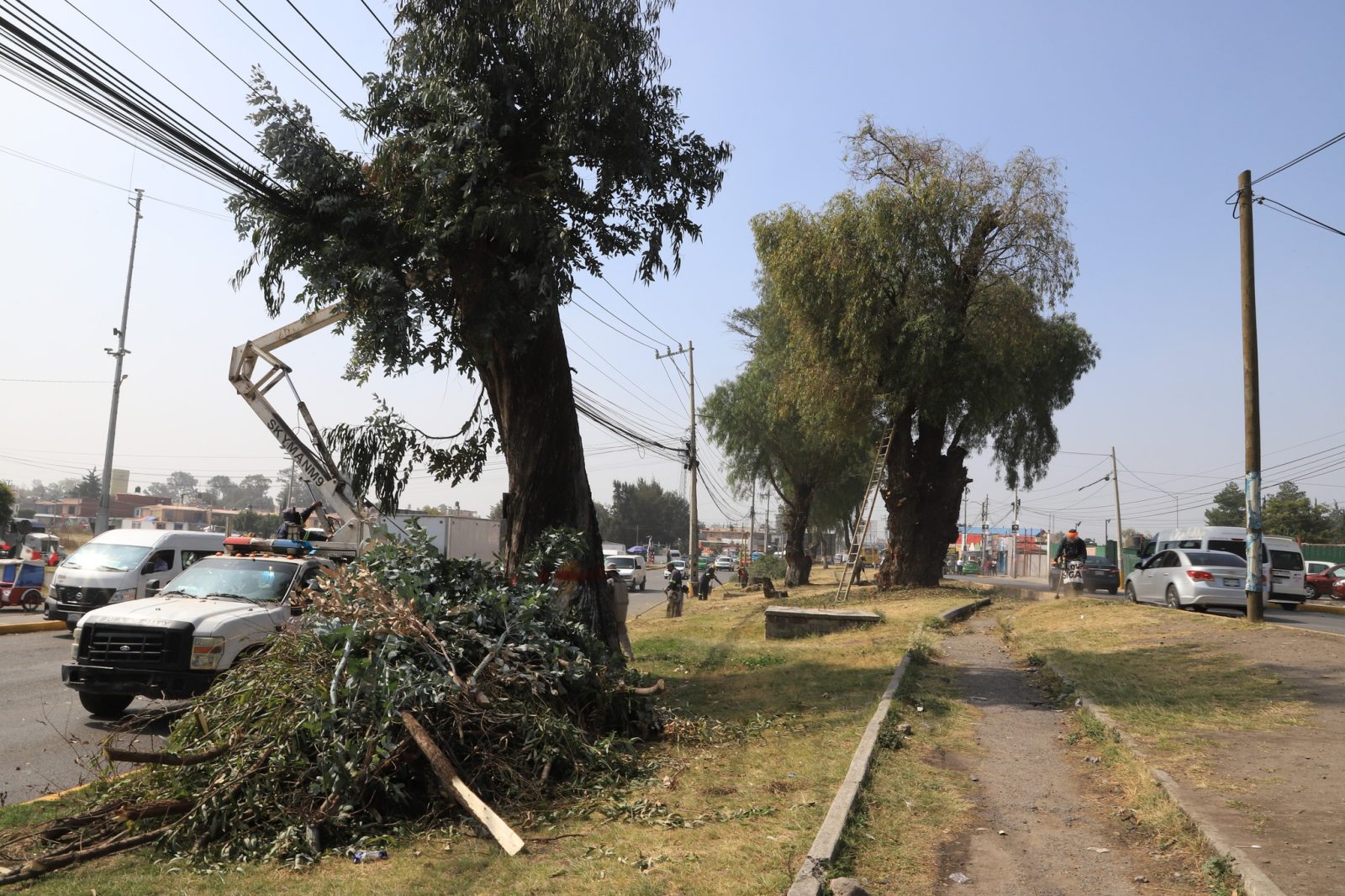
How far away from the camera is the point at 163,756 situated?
596cm

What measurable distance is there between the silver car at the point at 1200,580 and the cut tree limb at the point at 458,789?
1841 cm

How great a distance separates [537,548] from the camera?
10.3 meters

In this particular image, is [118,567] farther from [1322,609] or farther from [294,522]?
[1322,609]

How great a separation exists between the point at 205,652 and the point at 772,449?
32.3 m

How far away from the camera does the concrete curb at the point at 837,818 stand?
184 inches

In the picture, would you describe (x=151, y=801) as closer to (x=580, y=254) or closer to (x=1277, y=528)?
(x=580, y=254)

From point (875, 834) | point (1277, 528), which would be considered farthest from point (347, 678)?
point (1277, 528)

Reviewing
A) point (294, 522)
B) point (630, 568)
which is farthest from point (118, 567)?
point (630, 568)

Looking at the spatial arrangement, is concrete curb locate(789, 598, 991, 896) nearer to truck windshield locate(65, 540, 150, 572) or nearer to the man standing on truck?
the man standing on truck

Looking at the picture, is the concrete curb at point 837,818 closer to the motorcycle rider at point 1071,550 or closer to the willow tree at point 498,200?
the willow tree at point 498,200

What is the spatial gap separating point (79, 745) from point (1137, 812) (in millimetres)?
8490

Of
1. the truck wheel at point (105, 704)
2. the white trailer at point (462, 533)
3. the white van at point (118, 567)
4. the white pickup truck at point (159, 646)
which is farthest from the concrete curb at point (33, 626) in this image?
the white trailer at point (462, 533)

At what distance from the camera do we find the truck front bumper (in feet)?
29.7

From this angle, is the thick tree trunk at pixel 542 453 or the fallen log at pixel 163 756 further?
the thick tree trunk at pixel 542 453
